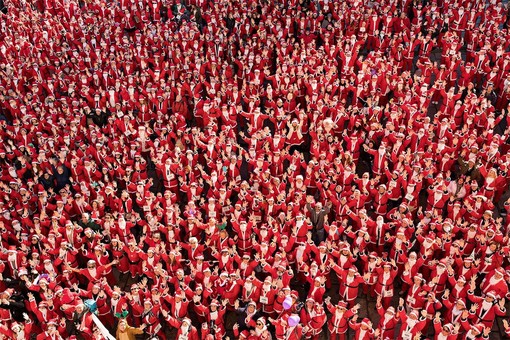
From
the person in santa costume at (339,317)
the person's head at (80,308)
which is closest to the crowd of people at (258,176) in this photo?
the person in santa costume at (339,317)

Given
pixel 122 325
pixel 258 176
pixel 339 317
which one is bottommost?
pixel 122 325

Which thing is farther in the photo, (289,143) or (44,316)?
(289,143)

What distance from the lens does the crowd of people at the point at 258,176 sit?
13375mm

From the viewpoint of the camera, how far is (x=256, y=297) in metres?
13.5

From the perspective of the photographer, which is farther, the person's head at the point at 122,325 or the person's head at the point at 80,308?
the person's head at the point at 80,308

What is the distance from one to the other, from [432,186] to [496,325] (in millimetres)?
3981

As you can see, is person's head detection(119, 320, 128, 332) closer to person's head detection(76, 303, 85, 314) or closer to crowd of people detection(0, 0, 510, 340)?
crowd of people detection(0, 0, 510, 340)

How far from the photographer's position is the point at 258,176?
1647cm

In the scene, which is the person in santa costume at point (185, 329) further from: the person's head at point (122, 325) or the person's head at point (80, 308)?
the person's head at point (80, 308)

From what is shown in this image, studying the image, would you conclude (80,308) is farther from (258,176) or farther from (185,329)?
(258,176)

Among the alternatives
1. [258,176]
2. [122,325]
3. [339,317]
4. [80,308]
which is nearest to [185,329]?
[122,325]

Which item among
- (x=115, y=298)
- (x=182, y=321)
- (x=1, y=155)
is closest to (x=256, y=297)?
(x=182, y=321)

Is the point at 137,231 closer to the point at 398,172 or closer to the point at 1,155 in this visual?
the point at 1,155

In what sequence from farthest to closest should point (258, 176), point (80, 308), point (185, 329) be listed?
point (258, 176), point (80, 308), point (185, 329)
